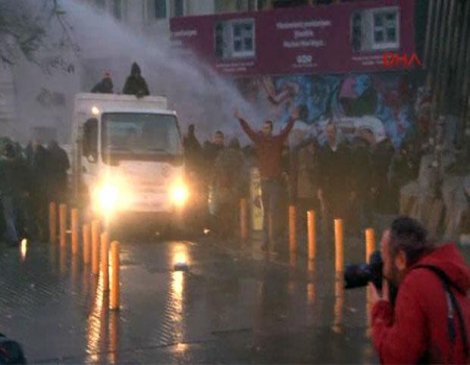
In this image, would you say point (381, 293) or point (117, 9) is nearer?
point (381, 293)

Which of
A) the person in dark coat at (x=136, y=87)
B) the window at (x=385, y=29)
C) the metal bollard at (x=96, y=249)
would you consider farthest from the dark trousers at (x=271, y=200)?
the window at (x=385, y=29)

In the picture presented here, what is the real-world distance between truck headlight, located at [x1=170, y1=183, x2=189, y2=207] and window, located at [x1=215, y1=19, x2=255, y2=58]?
597 inches

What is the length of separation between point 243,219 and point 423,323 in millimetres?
14286

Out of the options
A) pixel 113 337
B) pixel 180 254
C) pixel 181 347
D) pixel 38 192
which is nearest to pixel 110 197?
pixel 38 192

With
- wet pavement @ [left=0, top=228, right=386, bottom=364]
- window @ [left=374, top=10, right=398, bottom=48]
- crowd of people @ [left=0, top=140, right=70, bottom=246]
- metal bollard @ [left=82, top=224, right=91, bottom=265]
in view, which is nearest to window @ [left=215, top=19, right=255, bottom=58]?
window @ [left=374, top=10, right=398, bottom=48]

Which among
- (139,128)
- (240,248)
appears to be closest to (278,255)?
(240,248)

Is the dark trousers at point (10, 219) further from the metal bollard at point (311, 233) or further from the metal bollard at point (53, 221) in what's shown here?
the metal bollard at point (311, 233)

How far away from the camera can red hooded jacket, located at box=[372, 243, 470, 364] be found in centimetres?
443

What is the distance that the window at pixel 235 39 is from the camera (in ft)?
113

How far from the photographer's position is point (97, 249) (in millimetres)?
14445

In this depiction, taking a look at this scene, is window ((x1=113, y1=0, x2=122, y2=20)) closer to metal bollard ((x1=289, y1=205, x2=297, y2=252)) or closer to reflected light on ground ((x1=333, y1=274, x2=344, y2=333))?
metal bollard ((x1=289, y1=205, x2=297, y2=252))

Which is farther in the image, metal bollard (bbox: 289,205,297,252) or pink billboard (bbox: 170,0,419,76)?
pink billboard (bbox: 170,0,419,76)

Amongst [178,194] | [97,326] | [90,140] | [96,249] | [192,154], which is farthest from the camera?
[192,154]

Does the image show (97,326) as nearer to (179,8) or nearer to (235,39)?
(235,39)
